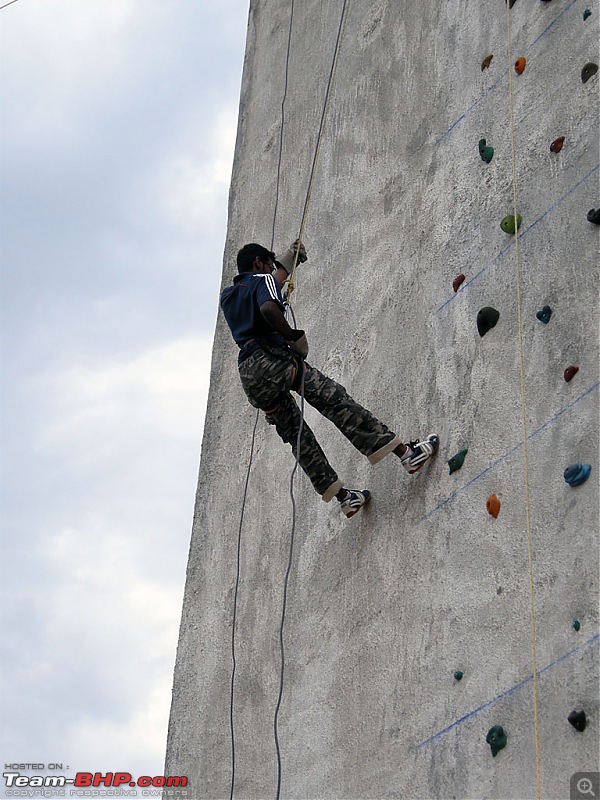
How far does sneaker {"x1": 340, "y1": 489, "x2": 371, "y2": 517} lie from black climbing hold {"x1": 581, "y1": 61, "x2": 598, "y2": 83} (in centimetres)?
184

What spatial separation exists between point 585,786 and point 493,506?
1068 millimetres

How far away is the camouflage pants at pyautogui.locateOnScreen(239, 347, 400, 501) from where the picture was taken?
4.67 metres

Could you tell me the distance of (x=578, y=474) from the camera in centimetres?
379

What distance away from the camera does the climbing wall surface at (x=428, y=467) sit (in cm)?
383

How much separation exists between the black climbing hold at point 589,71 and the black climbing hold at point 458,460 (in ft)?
4.90

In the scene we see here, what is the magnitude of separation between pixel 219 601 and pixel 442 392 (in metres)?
1.69

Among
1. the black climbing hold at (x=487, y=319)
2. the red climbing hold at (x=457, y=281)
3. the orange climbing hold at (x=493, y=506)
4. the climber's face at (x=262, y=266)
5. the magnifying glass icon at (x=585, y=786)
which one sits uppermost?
A: the climber's face at (x=262, y=266)

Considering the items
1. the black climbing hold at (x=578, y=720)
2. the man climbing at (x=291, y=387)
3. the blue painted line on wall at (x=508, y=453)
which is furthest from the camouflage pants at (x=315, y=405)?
the black climbing hold at (x=578, y=720)

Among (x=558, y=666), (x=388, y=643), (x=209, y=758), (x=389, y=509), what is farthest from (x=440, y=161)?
(x=209, y=758)

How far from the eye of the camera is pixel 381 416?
16.4ft

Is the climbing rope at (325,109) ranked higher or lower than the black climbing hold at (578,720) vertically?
higher

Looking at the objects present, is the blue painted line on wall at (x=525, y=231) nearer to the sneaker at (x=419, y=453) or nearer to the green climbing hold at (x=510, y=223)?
the green climbing hold at (x=510, y=223)

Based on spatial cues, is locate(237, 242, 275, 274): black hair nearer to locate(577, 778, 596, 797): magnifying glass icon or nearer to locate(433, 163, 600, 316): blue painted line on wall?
locate(433, 163, 600, 316): blue painted line on wall

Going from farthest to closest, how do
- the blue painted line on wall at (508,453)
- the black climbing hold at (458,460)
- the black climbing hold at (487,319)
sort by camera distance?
the black climbing hold at (487,319) → the black climbing hold at (458,460) → the blue painted line on wall at (508,453)
